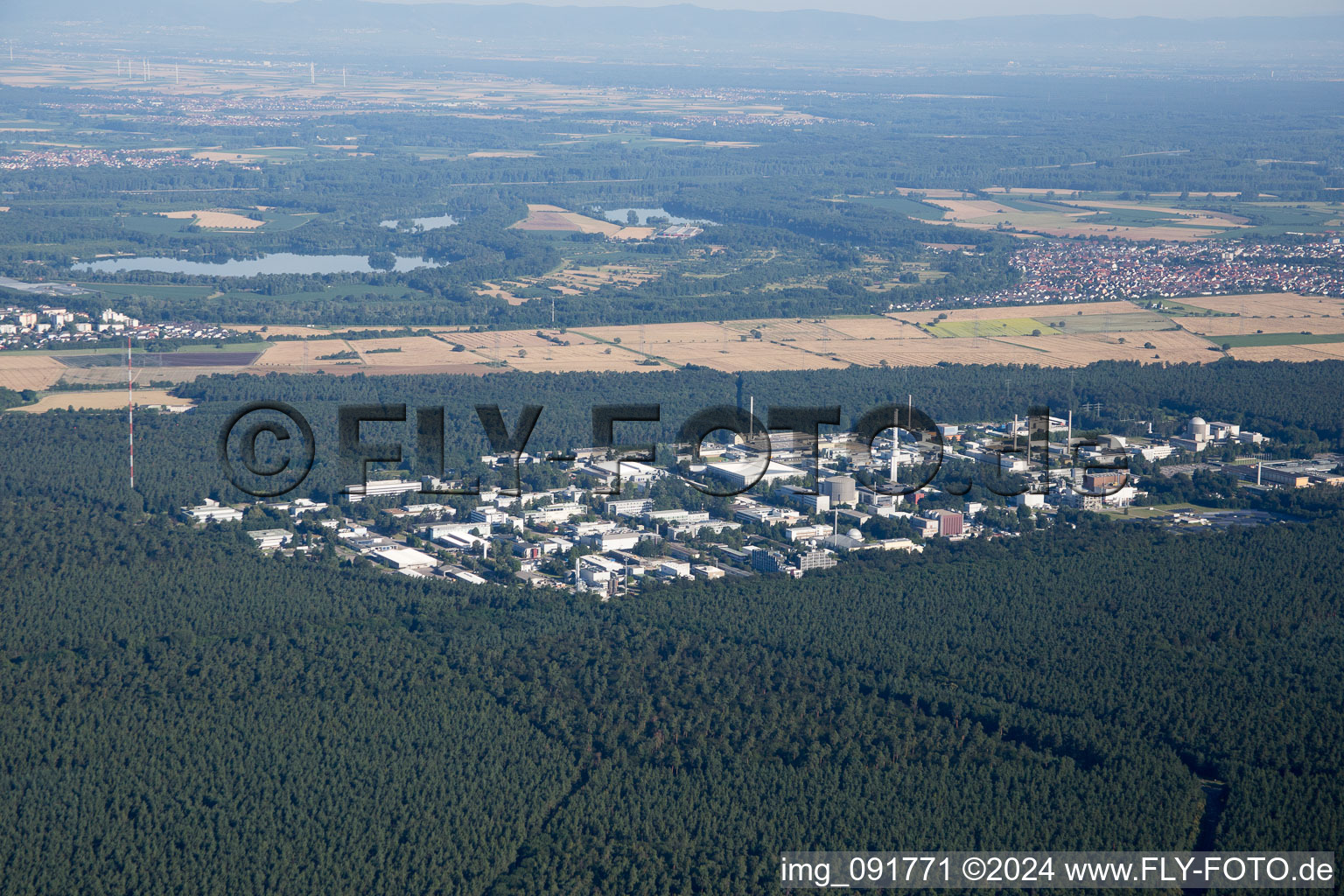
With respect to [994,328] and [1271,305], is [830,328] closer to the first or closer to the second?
[994,328]

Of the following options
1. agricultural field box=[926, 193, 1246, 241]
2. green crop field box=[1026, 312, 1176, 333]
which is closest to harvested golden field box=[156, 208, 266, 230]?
agricultural field box=[926, 193, 1246, 241]

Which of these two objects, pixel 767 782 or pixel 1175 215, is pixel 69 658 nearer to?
pixel 767 782

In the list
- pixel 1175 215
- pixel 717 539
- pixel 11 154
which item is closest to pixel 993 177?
pixel 1175 215

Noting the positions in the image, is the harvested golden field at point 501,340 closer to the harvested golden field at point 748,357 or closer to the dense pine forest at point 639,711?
the harvested golden field at point 748,357

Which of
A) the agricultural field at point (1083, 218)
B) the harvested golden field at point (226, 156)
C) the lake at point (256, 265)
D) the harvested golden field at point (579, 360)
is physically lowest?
the harvested golden field at point (579, 360)

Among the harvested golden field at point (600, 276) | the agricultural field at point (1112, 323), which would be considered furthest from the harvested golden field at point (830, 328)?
the harvested golden field at point (600, 276)

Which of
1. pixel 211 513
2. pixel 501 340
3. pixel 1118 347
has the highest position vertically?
pixel 1118 347

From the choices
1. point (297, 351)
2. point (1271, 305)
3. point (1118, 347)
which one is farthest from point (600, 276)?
point (1271, 305)
